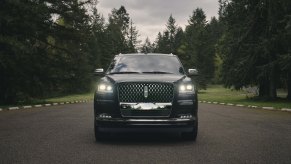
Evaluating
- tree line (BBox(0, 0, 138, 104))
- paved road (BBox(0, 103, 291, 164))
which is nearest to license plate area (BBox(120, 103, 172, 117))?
paved road (BBox(0, 103, 291, 164))

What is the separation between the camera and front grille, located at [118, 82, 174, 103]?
8927 mm

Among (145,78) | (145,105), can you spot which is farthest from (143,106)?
(145,78)

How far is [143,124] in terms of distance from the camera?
8.76 m

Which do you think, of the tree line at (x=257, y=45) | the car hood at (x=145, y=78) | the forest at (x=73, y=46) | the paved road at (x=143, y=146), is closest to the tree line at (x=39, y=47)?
the forest at (x=73, y=46)

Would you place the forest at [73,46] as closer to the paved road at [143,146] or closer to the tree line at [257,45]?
the tree line at [257,45]

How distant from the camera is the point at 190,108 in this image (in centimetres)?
907

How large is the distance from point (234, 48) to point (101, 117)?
1031 inches

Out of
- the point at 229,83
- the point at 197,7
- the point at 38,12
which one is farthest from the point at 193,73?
the point at 197,7

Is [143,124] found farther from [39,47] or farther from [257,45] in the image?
[257,45]

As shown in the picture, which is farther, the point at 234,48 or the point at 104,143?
the point at 234,48

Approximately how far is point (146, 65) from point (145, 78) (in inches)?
56.5

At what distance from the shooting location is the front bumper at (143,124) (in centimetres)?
877

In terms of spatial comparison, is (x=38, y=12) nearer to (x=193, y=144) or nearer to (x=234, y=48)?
(x=234, y=48)

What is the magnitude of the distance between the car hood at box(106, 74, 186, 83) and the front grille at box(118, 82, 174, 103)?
0.35 ft
